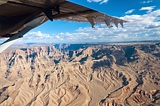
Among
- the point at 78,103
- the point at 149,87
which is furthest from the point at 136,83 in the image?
the point at 78,103

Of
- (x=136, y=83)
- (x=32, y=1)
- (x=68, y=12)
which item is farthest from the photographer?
(x=136, y=83)

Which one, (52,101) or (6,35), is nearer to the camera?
(6,35)

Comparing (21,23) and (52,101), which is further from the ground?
(21,23)

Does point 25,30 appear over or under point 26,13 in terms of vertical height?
under

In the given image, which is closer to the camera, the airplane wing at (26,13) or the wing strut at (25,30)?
the airplane wing at (26,13)

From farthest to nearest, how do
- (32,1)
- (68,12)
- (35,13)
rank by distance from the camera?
(68,12) → (35,13) → (32,1)

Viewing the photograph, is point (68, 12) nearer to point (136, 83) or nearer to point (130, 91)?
point (130, 91)

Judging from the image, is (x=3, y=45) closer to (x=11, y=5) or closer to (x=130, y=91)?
(x=11, y=5)

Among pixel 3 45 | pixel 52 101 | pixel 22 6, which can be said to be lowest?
pixel 52 101

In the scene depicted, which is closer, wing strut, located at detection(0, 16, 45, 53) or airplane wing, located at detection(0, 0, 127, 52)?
airplane wing, located at detection(0, 0, 127, 52)
